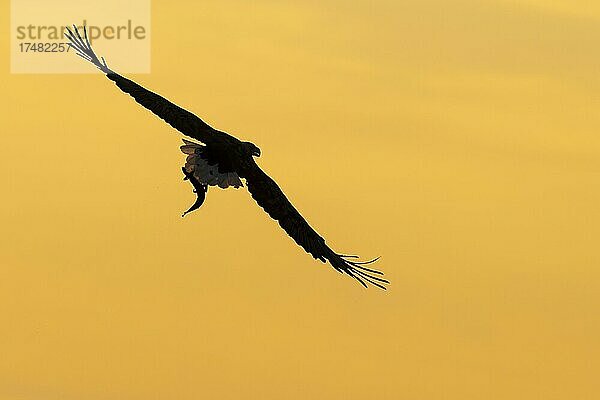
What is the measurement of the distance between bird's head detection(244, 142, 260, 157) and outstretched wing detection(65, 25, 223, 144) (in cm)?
46

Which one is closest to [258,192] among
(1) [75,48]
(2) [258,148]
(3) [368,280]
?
(2) [258,148]

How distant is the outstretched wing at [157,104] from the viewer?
20.5 metres

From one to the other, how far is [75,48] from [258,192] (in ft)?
13.0

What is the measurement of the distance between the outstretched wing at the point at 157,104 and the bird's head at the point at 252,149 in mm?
457

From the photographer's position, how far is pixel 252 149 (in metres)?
20.9

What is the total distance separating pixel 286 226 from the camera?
69.6 feet

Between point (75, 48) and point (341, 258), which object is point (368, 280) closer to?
point (341, 258)

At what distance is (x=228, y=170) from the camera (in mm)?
21031

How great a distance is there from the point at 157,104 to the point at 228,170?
1579mm

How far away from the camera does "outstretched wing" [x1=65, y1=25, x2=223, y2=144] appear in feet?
67.4

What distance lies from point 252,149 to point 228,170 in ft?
1.78

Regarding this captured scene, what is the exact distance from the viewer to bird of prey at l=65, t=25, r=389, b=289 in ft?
67.6

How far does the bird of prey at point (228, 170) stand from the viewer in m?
20.6

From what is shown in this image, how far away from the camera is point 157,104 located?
21.1m
